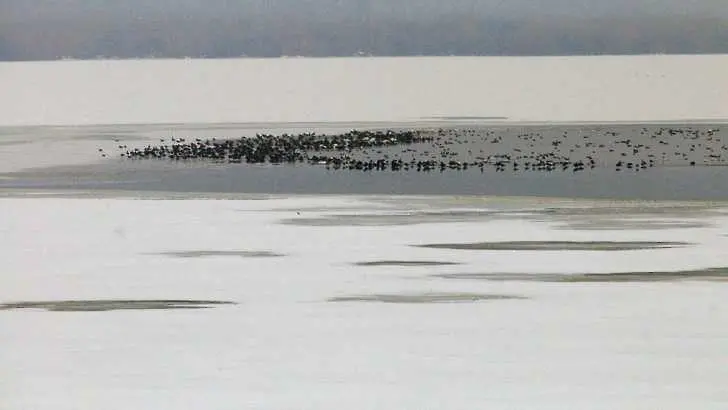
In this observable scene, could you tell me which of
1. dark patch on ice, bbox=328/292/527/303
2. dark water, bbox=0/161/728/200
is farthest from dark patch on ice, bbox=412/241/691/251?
dark water, bbox=0/161/728/200

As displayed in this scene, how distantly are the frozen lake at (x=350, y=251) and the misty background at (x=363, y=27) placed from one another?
3.4 inches

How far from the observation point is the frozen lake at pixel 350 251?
10.6 ft

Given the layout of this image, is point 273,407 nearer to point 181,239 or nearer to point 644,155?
point 181,239

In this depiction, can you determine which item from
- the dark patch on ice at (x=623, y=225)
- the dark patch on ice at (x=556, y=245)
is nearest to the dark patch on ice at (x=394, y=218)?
the dark patch on ice at (x=556, y=245)

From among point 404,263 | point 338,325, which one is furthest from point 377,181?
point 338,325

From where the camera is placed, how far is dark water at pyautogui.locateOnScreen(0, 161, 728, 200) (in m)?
3.94

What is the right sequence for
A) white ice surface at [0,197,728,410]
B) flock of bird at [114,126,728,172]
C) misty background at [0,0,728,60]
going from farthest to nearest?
flock of bird at [114,126,728,172], misty background at [0,0,728,60], white ice surface at [0,197,728,410]

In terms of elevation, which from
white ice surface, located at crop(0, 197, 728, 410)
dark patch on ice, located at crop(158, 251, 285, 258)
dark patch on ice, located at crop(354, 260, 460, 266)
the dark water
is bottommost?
white ice surface, located at crop(0, 197, 728, 410)

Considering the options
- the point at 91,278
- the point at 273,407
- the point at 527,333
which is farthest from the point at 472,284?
→ the point at 91,278

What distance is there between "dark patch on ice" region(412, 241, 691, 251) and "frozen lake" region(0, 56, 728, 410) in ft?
0.04

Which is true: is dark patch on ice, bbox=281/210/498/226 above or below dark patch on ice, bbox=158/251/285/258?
above

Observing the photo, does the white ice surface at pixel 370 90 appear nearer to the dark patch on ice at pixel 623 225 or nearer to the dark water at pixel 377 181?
the dark water at pixel 377 181

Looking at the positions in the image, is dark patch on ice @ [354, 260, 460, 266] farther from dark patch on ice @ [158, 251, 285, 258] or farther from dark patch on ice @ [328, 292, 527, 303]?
dark patch on ice @ [158, 251, 285, 258]

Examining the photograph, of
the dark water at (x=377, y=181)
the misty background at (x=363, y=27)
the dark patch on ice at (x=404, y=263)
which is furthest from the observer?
the dark water at (x=377, y=181)
